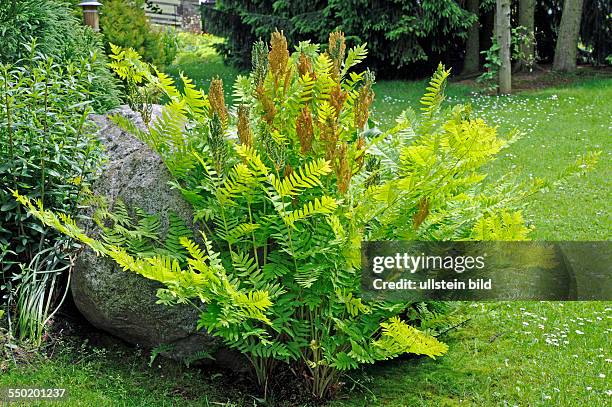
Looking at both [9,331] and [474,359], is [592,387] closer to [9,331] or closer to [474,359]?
[474,359]

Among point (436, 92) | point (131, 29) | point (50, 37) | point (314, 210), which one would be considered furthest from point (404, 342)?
point (131, 29)

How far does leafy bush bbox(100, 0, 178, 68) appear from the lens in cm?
1125

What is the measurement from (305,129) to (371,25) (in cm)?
1019

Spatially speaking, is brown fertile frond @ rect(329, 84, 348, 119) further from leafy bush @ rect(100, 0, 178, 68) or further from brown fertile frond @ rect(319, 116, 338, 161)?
leafy bush @ rect(100, 0, 178, 68)

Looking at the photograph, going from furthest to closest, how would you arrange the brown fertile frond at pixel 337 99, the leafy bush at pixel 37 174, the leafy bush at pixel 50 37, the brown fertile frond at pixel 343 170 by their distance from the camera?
the leafy bush at pixel 50 37
the leafy bush at pixel 37 174
the brown fertile frond at pixel 337 99
the brown fertile frond at pixel 343 170

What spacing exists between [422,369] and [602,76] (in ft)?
36.2

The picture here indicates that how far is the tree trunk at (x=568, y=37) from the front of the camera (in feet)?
43.7

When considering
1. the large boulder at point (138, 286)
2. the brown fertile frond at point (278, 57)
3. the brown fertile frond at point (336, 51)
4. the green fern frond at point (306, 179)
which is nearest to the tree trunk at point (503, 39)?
the brown fertile frond at point (336, 51)

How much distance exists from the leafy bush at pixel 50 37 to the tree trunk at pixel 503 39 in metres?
7.87

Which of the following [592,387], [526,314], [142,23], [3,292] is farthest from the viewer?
[142,23]

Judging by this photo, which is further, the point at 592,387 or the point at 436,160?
the point at 592,387

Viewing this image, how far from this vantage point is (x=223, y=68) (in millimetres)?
16969

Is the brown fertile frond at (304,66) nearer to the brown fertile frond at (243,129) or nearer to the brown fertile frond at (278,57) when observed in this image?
the brown fertile frond at (278,57)

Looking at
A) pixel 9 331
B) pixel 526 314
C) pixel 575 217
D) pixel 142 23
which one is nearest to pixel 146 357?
pixel 9 331
